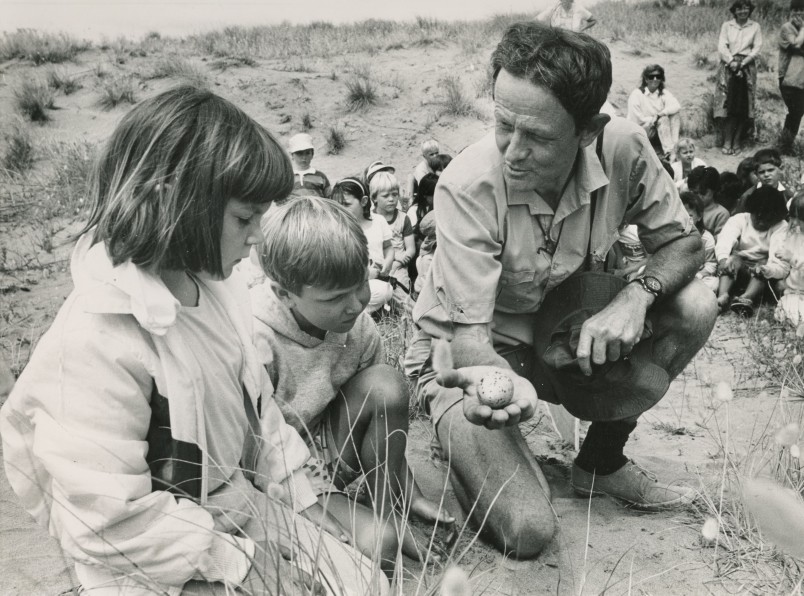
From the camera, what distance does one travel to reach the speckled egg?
7.72 ft

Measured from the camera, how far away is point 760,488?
48.8 inches

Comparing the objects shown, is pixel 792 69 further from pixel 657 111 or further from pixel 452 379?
pixel 452 379

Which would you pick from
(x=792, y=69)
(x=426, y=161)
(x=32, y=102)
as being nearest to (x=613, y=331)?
(x=426, y=161)

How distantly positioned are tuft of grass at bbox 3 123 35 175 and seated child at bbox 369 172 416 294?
221 inches

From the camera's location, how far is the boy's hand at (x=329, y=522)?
7.13 ft

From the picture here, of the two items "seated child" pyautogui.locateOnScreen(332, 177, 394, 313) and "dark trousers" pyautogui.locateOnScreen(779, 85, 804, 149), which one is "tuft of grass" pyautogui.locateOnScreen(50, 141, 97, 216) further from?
"dark trousers" pyautogui.locateOnScreen(779, 85, 804, 149)

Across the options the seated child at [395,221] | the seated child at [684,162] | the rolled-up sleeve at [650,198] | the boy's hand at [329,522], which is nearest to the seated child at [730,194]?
the seated child at [684,162]

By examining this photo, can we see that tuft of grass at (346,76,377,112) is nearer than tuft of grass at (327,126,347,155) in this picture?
No

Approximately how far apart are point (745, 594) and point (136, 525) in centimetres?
166

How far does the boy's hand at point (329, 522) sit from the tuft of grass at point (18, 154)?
920 cm

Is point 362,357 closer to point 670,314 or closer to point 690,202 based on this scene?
point 670,314

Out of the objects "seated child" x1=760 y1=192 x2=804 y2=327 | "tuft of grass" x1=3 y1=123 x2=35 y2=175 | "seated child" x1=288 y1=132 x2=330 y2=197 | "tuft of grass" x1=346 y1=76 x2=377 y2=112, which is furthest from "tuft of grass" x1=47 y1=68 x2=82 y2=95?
"seated child" x1=760 y1=192 x2=804 y2=327

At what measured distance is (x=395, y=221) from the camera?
6855 mm

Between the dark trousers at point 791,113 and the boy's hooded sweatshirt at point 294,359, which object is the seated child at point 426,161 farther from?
the boy's hooded sweatshirt at point 294,359
